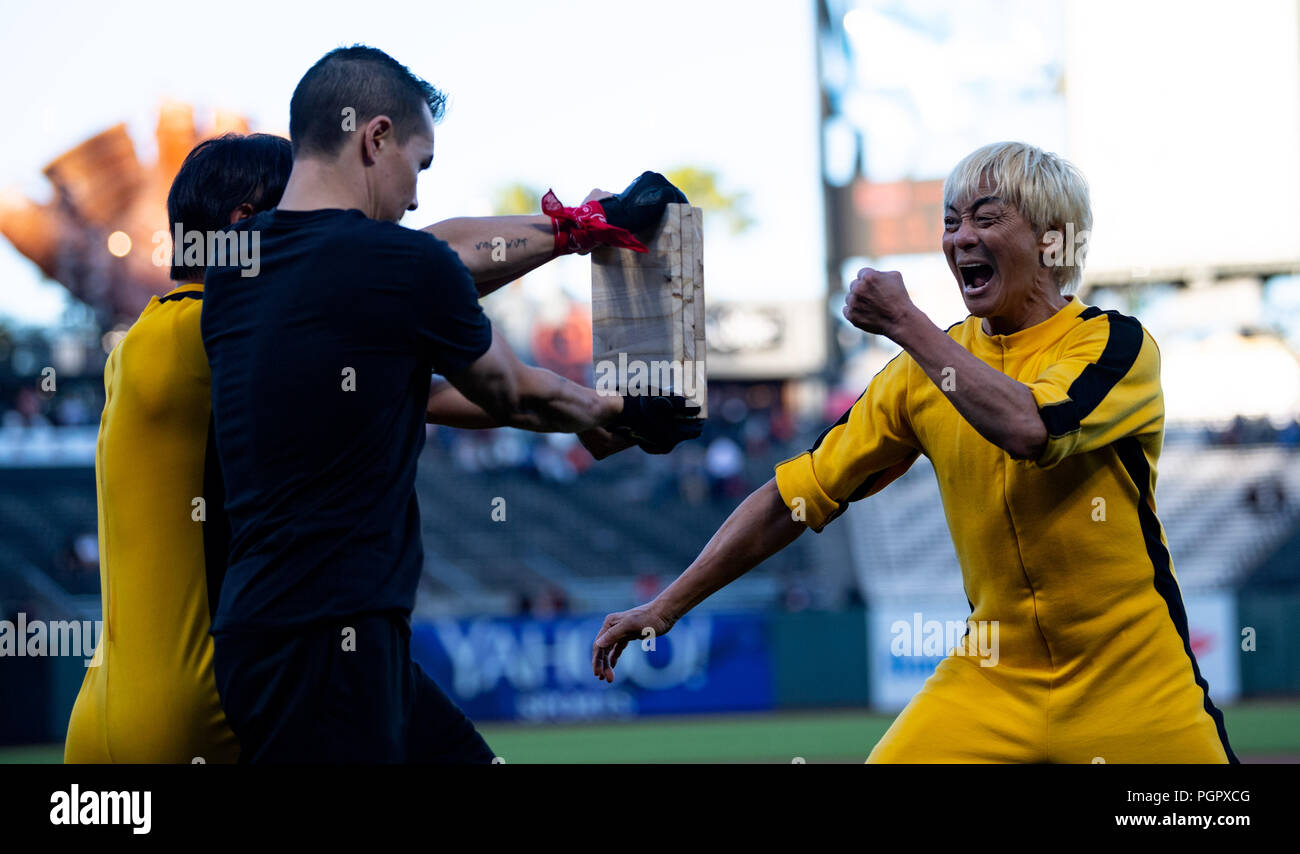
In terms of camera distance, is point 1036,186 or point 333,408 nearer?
point 333,408

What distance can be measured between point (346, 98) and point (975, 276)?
1801 millimetres

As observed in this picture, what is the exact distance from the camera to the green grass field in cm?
1331

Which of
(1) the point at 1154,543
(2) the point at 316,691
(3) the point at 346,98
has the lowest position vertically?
(2) the point at 316,691

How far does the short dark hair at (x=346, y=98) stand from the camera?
308 centimetres

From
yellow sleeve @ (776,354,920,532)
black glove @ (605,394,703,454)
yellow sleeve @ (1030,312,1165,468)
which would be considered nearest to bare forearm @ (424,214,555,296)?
black glove @ (605,394,703,454)

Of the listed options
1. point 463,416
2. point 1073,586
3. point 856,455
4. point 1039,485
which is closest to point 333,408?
point 463,416

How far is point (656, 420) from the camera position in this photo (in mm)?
3688

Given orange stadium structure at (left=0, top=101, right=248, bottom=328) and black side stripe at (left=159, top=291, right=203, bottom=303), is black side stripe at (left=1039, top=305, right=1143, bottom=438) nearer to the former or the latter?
black side stripe at (left=159, top=291, right=203, bottom=303)

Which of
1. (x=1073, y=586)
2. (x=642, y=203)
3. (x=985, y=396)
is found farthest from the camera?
(x=642, y=203)

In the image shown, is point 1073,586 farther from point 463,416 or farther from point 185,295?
point 185,295

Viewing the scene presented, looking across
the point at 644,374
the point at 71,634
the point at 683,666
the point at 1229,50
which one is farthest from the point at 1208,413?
the point at 644,374

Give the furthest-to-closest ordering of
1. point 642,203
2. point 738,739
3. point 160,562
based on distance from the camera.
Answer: point 738,739
point 642,203
point 160,562

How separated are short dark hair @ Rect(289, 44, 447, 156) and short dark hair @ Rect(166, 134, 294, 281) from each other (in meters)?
0.33
